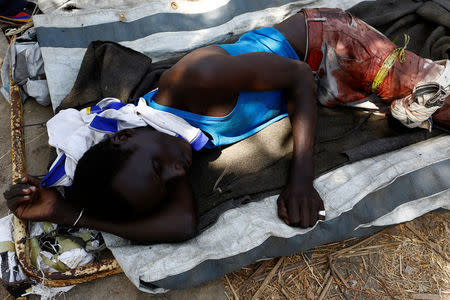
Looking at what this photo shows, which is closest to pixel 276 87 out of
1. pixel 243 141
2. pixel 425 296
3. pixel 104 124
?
pixel 243 141

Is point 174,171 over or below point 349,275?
over

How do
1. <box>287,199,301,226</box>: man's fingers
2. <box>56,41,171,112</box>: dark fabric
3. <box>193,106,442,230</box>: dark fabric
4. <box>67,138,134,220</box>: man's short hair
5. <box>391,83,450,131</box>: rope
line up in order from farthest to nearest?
<box>56,41,171,112</box>: dark fabric < <box>193,106,442,230</box>: dark fabric < <box>391,83,450,131</box>: rope < <box>287,199,301,226</box>: man's fingers < <box>67,138,134,220</box>: man's short hair

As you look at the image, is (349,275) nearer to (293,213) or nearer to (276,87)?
(293,213)

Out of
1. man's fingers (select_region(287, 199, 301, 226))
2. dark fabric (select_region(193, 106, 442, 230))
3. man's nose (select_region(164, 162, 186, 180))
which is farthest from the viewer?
dark fabric (select_region(193, 106, 442, 230))

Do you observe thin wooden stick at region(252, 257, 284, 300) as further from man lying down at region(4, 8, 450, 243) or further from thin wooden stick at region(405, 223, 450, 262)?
thin wooden stick at region(405, 223, 450, 262)

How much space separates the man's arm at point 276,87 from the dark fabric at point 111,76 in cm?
58

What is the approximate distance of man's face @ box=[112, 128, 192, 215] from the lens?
1.35 metres

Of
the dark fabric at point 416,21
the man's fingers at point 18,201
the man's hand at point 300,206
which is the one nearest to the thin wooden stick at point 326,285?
the man's hand at point 300,206

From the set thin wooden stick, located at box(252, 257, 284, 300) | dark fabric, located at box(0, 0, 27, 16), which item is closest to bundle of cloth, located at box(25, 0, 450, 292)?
thin wooden stick, located at box(252, 257, 284, 300)

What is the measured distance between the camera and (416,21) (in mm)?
2352

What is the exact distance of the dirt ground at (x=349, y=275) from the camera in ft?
5.33

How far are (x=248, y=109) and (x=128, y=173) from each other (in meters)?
0.70

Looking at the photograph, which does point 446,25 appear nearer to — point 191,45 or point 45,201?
point 191,45

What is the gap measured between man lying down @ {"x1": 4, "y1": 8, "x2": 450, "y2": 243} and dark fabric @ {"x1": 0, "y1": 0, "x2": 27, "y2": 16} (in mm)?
1990
